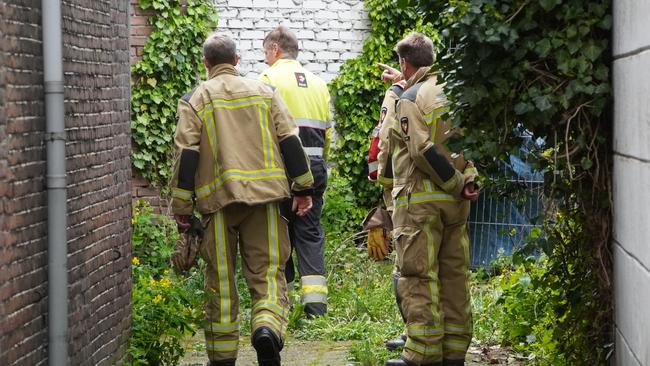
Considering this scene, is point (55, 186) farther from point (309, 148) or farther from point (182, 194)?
point (309, 148)

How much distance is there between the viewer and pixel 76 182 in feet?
19.3

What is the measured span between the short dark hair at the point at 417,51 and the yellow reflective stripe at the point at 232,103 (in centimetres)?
91

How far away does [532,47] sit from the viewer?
4781mm

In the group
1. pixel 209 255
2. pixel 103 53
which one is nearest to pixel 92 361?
pixel 209 255

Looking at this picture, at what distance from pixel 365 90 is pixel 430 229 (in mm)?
5848

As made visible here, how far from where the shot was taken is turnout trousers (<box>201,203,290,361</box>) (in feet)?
22.6

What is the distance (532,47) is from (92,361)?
115 inches

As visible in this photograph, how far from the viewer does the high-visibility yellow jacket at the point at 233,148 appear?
6820 mm

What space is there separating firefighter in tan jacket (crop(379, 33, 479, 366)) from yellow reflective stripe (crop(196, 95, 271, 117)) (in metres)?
0.84

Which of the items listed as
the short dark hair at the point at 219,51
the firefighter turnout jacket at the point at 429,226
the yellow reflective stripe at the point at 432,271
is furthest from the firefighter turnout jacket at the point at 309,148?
the yellow reflective stripe at the point at 432,271

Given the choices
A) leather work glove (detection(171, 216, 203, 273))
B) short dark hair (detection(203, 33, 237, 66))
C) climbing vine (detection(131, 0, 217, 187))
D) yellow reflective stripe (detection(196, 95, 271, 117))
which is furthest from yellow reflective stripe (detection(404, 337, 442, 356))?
climbing vine (detection(131, 0, 217, 187))

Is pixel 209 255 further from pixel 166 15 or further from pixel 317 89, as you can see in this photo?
pixel 166 15

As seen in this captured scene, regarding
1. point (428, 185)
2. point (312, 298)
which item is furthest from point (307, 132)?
point (428, 185)

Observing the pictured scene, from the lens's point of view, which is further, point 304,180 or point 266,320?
point 304,180
